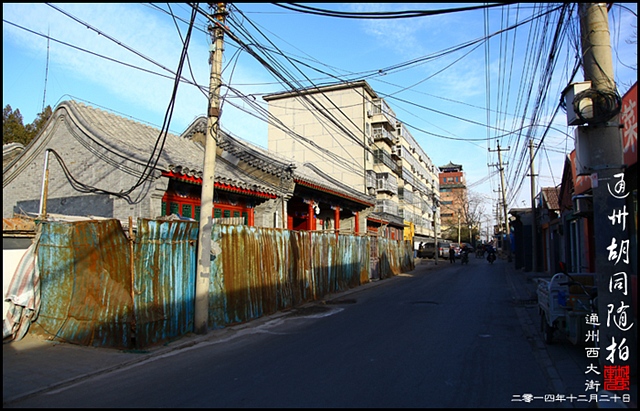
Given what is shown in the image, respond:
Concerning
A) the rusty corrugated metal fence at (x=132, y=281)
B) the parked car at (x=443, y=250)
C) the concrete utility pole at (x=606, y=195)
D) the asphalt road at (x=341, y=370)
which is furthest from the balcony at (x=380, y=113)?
the concrete utility pole at (x=606, y=195)

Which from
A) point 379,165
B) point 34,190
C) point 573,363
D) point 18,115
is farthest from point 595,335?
point 379,165

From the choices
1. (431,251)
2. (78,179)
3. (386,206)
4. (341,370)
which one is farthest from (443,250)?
(341,370)

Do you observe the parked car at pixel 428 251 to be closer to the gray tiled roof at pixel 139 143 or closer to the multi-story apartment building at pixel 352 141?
the multi-story apartment building at pixel 352 141

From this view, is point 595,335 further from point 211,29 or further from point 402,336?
point 211,29

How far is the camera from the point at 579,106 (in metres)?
6.08

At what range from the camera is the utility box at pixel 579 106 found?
19.8ft

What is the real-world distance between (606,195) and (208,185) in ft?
24.0

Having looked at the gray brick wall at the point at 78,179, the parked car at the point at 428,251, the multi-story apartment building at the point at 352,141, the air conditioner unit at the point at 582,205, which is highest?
the multi-story apartment building at the point at 352,141

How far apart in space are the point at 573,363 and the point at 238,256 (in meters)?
7.46

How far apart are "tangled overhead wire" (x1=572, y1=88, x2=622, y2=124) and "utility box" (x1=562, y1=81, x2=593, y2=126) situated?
12mm

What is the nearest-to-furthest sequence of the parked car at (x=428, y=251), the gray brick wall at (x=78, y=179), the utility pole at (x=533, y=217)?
the gray brick wall at (x=78, y=179) → the utility pole at (x=533, y=217) → the parked car at (x=428, y=251)

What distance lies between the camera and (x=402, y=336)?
9.12 meters

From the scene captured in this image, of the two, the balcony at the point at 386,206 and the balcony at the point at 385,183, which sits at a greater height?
the balcony at the point at 385,183

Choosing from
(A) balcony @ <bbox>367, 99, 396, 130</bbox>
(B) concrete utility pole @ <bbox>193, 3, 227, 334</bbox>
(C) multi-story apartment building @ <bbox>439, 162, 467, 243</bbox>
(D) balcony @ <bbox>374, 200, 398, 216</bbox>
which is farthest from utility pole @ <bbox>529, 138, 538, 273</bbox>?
(C) multi-story apartment building @ <bbox>439, 162, 467, 243</bbox>
